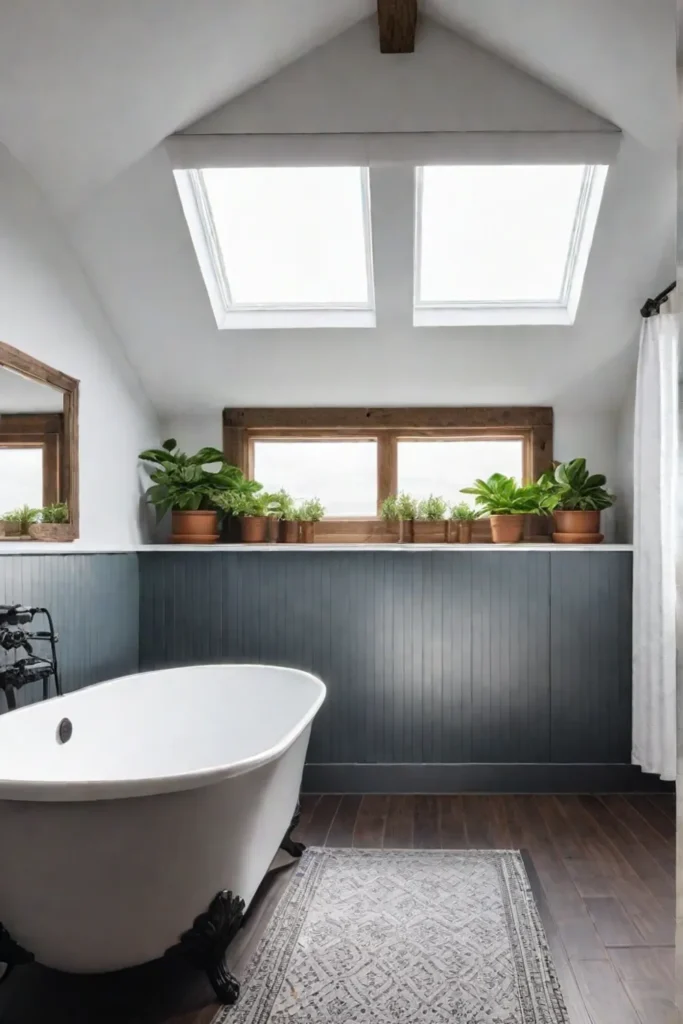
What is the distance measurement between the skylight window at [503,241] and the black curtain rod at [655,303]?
0.29m

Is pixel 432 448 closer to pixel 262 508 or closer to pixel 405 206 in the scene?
pixel 262 508

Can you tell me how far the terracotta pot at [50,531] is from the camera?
2.86 m

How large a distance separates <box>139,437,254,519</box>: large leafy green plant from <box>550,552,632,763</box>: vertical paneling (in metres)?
1.60

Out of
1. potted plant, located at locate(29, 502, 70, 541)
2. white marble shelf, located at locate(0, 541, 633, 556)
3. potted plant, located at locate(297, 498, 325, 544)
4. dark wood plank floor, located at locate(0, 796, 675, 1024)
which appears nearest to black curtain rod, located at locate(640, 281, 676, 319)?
white marble shelf, located at locate(0, 541, 633, 556)

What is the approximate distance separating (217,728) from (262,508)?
117cm

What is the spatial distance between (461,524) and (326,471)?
0.80m

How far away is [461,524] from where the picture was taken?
4.00 m

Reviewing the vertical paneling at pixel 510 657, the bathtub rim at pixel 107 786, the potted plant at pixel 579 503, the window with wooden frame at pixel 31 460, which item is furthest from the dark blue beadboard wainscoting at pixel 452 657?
the bathtub rim at pixel 107 786

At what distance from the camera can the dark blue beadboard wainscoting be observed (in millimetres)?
3820

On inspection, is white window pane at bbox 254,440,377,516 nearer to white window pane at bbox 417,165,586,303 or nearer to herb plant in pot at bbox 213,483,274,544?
herb plant in pot at bbox 213,483,274,544

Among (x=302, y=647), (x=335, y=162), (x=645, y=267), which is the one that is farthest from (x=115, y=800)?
(x=645, y=267)

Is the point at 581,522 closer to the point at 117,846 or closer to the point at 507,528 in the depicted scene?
the point at 507,528

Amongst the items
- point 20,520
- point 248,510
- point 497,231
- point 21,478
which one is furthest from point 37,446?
point 497,231

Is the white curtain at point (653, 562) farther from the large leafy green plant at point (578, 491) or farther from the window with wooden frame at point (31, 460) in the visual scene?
the window with wooden frame at point (31, 460)
